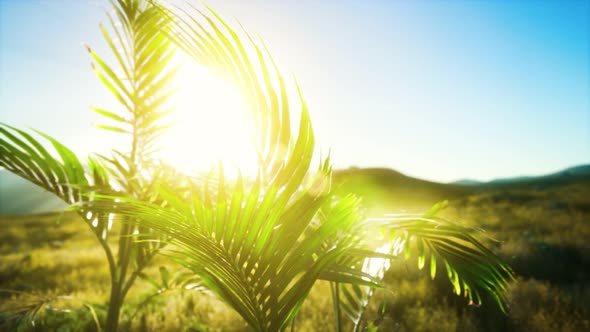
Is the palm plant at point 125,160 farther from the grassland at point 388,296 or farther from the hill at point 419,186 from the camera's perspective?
the hill at point 419,186

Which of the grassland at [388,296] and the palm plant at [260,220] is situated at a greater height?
the palm plant at [260,220]

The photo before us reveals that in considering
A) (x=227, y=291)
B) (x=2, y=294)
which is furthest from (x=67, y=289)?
(x=227, y=291)

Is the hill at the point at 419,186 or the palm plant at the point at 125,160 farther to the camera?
the hill at the point at 419,186

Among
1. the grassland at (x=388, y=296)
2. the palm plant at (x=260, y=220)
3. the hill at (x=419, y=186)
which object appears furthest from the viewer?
the hill at (x=419, y=186)

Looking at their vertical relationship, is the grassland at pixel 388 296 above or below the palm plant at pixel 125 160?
below

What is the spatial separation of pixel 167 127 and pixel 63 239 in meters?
13.0

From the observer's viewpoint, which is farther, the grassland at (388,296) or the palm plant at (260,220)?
the grassland at (388,296)

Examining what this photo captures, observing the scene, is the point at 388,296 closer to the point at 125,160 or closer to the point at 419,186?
the point at 125,160

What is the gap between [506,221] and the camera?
27.9 ft

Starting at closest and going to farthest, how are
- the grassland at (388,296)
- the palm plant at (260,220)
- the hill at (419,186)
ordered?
the palm plant at (260,220), the grassland at (388,296), the hill at (419,186)

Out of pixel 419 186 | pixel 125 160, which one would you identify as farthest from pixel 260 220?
pixel 419 186

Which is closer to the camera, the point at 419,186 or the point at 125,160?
the point at 125,160

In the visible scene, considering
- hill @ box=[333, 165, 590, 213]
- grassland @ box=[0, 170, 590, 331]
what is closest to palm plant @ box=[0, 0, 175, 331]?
grassland @ box=[0, 170, 590, 331]

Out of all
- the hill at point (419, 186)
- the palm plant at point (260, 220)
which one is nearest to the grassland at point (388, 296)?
the palm plant at point (260, 220)
